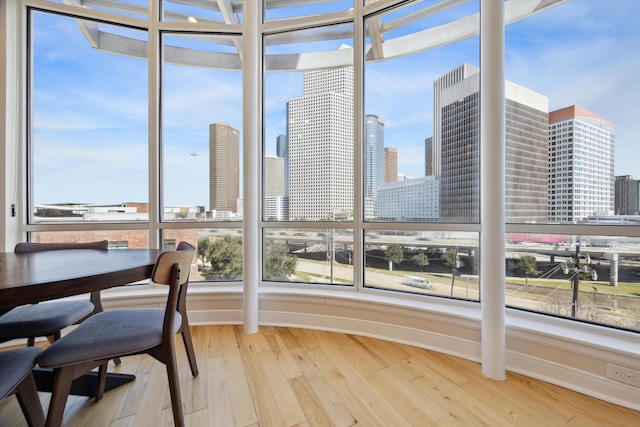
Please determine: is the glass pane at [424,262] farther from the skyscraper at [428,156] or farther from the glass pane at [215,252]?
the glass pane at [215,252]

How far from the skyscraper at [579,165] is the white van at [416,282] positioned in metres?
1.01

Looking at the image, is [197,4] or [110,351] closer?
[110,351]

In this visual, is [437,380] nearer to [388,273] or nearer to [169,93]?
[388,273]

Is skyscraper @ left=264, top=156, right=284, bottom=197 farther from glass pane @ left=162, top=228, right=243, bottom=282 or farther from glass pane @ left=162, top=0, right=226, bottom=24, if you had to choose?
glass pane @ left=162, top=0, right=226, bottom=24

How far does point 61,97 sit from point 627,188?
4.50 m

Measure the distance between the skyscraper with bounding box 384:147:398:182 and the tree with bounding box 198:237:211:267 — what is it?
1.88m

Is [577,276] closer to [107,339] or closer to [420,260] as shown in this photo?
[420,260]

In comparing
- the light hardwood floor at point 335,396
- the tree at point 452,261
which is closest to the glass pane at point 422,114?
the tree at point 452,261

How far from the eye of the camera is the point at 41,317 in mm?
1546

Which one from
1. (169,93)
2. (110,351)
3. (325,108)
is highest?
(169,93)

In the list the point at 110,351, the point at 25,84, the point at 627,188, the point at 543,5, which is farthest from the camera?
the point at 25,84

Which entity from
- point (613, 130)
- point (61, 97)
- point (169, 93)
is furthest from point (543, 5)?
point (61, 97)

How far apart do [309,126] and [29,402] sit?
102 inches

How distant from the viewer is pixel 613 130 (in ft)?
5.76
